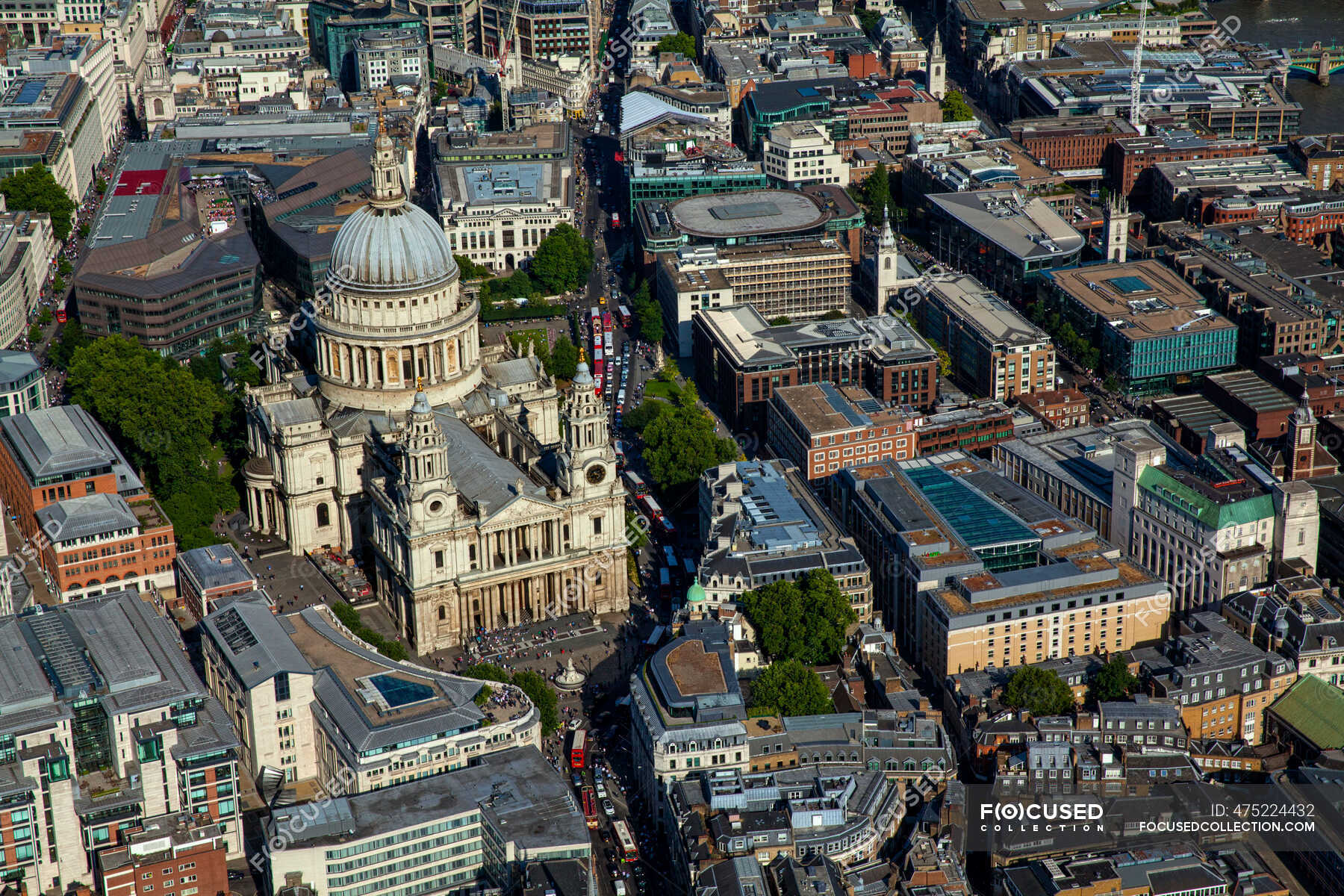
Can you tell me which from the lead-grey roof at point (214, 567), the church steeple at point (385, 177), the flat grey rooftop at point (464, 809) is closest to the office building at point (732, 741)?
the flat grey rooftop at point (464, 809)

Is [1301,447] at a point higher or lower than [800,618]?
higher

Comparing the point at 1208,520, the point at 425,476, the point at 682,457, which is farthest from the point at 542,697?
the point at 1208,520

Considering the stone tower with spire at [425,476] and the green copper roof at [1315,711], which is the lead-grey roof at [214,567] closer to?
the stone tower with spire at [425,476]

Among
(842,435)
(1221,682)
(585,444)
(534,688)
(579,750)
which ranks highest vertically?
(585,444)

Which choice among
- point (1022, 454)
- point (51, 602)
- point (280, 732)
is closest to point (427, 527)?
point (280, 732)

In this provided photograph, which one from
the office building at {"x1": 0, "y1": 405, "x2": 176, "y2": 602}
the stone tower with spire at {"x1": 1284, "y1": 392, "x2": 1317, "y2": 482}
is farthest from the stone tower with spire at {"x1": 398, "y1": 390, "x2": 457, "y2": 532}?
the stone tower with spire at {"x1": 1284, "y1": 392, "x2": 1317, "y2": 482}

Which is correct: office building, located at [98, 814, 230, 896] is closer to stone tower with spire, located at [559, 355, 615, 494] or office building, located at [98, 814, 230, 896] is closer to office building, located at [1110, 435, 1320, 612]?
stone tower with spire, located at [559, 355, 615, 494]

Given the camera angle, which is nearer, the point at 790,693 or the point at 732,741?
the point at 732,741

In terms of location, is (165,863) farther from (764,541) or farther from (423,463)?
(764,541)
